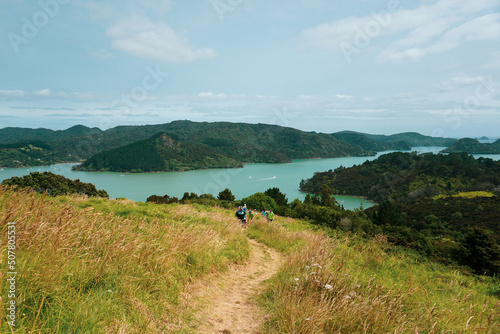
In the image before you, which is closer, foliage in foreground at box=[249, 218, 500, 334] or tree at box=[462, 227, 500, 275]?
foliage in foreground at box=[249, 218, 500, 334]

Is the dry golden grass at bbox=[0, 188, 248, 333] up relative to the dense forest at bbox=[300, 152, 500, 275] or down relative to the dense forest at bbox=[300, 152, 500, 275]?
up

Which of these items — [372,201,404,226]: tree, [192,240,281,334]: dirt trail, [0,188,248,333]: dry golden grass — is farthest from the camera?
[372,201,404,226]: tree

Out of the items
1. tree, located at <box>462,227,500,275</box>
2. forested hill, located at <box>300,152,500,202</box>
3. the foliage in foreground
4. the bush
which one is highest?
the foliage in foreground

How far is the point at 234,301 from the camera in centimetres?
477

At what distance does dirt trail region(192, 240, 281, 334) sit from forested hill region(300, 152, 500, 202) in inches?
4844

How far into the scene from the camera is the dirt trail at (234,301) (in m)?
3.79

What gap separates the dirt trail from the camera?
379 cm

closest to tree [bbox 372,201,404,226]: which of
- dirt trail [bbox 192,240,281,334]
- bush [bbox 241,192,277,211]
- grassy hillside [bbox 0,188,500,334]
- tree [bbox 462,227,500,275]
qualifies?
bush [bbox 241,192,277,211]

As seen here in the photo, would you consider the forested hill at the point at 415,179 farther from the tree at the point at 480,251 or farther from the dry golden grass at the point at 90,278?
the dry golden grass at the point at 90,278

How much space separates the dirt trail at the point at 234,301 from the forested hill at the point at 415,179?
12304 cm

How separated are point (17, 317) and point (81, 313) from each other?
54 centimetres

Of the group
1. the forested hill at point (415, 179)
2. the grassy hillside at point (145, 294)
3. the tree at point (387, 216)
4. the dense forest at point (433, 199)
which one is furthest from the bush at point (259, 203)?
the forested hill at point (415, 179)

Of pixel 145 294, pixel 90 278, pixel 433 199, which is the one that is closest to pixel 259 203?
pixel 145 294

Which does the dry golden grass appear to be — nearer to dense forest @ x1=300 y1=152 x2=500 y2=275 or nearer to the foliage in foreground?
the foliage in foreground
